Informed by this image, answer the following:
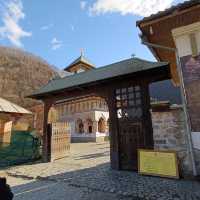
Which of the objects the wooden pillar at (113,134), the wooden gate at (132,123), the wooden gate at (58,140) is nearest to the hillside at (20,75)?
the wooden gate at (58,140)

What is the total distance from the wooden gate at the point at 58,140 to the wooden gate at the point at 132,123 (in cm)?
450

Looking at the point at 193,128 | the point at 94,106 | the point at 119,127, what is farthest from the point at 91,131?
the point at 193,128

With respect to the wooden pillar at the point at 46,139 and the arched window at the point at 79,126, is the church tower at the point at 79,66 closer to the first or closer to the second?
the arched window at the point at 79,126

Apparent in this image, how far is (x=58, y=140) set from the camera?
36.6 ft

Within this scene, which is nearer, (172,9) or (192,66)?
(172,9)

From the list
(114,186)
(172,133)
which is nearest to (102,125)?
(172,133)

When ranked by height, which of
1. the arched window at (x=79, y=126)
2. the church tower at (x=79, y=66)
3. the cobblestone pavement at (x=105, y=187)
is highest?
the church tower at (x=79, y=66)

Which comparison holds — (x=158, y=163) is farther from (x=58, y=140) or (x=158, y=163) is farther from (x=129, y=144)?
(x=58, y=140)

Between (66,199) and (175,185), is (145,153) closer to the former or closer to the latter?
(175,185)

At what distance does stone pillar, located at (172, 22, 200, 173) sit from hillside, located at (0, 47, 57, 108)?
28.7 metres

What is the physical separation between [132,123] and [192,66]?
3.16 m

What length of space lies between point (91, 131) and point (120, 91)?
16869 millimetres

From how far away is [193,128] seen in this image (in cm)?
493

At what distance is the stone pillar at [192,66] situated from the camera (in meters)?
4.90
